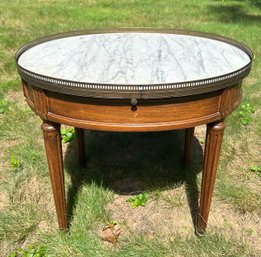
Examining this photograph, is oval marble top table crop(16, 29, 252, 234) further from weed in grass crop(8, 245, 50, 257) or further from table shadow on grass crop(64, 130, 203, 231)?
table shadow on grass crop(64, 130, 203, 231)

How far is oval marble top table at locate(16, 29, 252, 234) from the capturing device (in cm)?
138

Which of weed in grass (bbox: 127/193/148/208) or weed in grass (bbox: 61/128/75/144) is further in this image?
weed in grass (bbox: 61/128/75/144)

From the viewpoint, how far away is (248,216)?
7.52 ft

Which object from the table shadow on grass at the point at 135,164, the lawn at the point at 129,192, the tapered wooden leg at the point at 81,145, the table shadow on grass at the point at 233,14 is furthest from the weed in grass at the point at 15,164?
the table shadow on grass at the point at 233,14

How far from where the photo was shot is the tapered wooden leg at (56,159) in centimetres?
167

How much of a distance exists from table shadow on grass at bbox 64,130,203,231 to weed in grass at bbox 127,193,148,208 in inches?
3.4

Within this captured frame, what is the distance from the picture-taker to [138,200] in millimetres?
2430

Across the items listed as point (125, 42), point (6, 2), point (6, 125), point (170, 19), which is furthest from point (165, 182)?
point (6, 2)

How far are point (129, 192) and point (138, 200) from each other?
146 millimetres

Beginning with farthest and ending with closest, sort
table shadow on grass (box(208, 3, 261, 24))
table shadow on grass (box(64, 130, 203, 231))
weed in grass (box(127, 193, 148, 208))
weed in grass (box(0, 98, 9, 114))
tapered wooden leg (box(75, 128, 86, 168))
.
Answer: table shadow on grass (box(208, 3, 261, 24))
weed in grass (box(0, 98, 9, 114))
tapered wooden leg (box(75, 128, 86, 168))
table shadow on grass (box(64, 130, 203, 231))
weed in grass (box(127, 193, 148, 208))

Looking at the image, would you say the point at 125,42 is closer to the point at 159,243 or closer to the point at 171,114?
the point at 171,114

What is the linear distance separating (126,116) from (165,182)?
1.27 meters

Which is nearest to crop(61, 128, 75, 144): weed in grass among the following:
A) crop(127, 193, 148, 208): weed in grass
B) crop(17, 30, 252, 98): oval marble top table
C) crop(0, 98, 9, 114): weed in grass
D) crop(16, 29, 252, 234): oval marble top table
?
crop(0, 98, 9, 114): weed in grass

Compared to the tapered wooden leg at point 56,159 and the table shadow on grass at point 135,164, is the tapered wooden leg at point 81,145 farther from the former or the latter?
the tapered wooden leg at point 56,159
